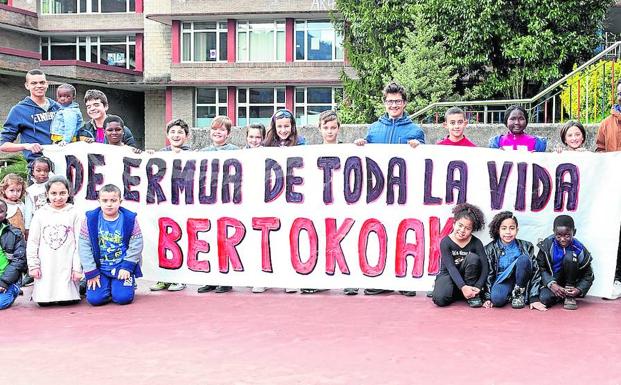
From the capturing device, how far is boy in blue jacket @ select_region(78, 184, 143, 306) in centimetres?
643

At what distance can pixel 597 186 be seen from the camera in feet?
21.9

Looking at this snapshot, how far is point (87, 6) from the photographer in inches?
1368

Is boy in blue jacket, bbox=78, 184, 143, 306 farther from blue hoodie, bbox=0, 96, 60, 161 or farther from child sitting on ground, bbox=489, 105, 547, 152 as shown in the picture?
child sitting on ground, bbox=489, 105, 547, 152

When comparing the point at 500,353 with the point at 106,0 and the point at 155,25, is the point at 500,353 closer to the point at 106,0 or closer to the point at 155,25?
the point at 155,25

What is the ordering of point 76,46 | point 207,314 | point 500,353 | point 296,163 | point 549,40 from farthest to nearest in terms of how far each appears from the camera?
1. point 76,46
2. point 549,40
3. point 296,163
4. point 207,314
5. point 500,353

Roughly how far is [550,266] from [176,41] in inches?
1073

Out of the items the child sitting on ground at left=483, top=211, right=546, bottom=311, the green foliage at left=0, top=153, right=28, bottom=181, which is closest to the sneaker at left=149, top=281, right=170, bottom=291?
the child sitting on ground at left=483, top=211, right=546, bottom=311

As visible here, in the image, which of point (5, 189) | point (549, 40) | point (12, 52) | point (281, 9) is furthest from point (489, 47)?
point (12, 52)

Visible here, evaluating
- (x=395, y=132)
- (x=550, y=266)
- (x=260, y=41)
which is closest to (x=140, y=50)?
(x=260, y=41)

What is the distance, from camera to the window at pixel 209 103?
32031 millimetres

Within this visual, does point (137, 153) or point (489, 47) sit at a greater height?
point (489, 47)

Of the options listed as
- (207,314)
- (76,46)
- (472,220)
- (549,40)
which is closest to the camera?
(207,314)

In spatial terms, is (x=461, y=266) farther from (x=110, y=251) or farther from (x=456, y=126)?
(x=110, y=251)

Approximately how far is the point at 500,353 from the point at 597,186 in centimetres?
266
